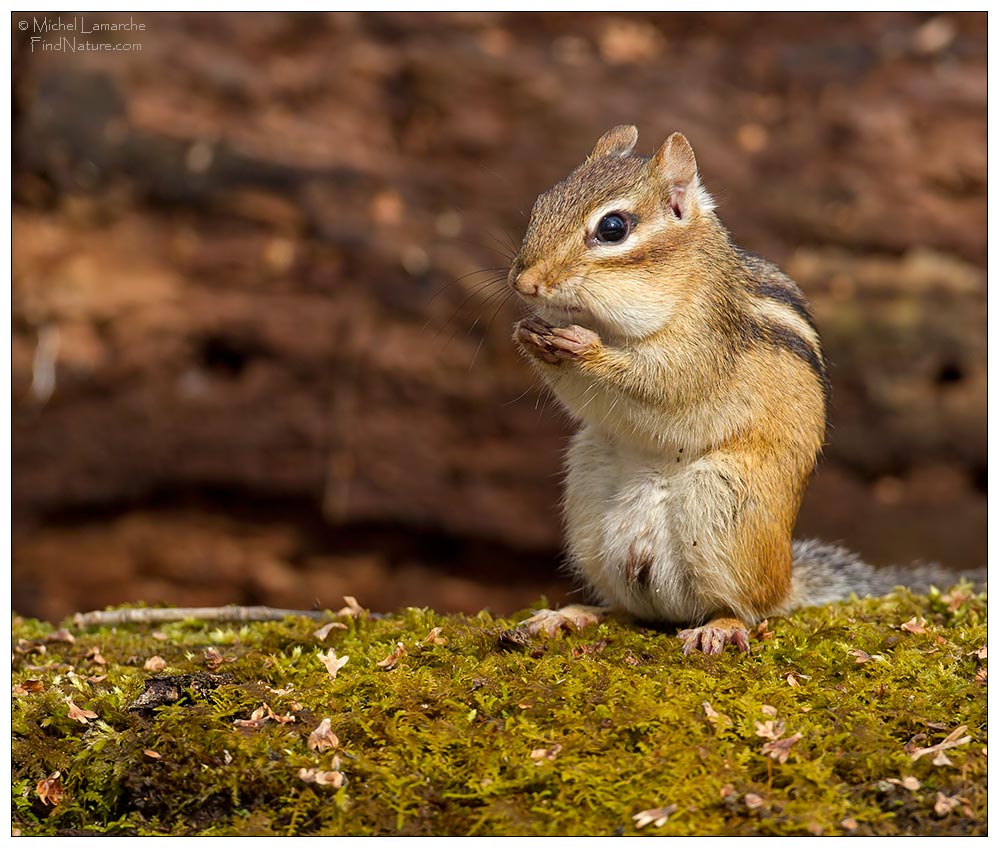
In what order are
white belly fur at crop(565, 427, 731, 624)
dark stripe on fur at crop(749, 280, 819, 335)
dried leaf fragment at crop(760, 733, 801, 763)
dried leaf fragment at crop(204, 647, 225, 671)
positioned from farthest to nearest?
dark stripe on fur at crop(749, 280, 819, 335)
white belly fur at crop(565, 427, 731, 624)
dried leaf fragment at crop(204, 647, 225, 671)
dried leaf fragment at crop(760, 733, 801, 763)

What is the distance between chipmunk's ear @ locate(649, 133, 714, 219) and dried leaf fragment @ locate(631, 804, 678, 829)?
2.57 meters

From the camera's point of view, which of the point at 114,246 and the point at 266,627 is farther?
the point at 114,246

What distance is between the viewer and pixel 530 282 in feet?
14.7

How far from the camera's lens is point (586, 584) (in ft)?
16.7

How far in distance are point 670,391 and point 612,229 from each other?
2.36 ft

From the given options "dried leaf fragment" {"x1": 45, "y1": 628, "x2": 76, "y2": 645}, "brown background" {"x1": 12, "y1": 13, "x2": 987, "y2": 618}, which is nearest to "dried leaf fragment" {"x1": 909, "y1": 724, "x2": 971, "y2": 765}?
"dried leaf fragment" {"x1": 45, "y1": 628, "x2": 76, "y2": 645}

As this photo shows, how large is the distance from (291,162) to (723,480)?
8.02 metres

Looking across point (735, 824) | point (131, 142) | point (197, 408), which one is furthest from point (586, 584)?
point (131, 142)

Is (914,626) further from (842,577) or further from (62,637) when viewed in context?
(62,637)

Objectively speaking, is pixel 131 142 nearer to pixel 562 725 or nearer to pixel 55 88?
pixel 55 88

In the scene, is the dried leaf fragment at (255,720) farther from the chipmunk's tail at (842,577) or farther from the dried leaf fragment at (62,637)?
the chipmunk's tail at (842,577)

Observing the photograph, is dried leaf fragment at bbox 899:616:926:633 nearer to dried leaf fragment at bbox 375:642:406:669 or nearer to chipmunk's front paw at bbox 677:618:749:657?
chipmunk's front paw at bbox 677:618:749:657

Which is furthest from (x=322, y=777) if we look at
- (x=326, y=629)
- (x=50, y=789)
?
(x=326, y=629)

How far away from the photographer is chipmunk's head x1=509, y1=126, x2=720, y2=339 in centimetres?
450
